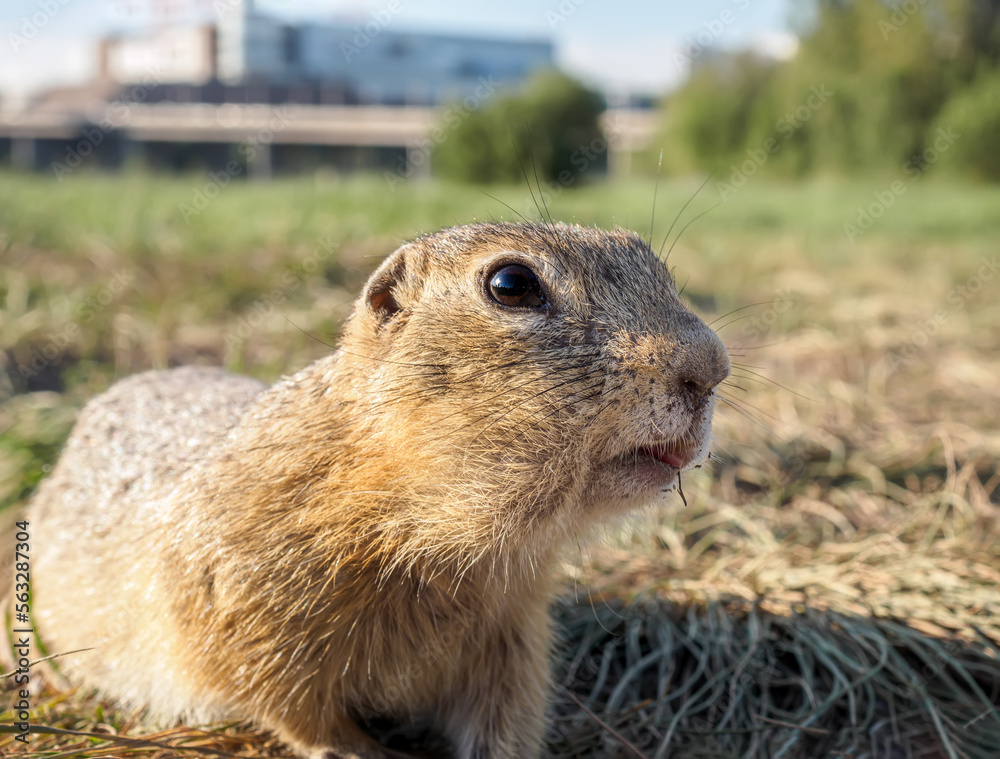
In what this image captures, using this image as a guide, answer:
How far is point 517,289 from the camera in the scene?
6.68 feet

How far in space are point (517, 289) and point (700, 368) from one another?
0.49 metres

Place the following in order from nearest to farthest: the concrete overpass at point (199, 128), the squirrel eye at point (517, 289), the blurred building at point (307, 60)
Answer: the squirrel eye at point (517, 289) < the blurred building at point (307, 60) < the concrete overpass at point (199, 128)

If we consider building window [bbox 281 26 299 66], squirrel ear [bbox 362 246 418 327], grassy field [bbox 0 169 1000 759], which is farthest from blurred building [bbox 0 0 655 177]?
squirrel ear [bbox 362 246 418 327]

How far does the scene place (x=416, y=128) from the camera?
2391 centimetres

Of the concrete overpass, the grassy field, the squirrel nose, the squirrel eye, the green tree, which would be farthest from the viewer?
the concrete overpass

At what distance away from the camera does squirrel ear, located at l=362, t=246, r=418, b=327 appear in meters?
2.26

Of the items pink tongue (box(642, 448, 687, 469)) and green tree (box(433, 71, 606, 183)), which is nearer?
pink tongue (box(642, 448, 687, 469))

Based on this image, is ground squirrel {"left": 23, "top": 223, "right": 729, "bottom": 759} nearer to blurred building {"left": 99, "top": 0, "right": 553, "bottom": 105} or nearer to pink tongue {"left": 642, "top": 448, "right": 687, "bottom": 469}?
pink tongue {"left": 642, "top": 448, "right": 687, "bottom": 469}

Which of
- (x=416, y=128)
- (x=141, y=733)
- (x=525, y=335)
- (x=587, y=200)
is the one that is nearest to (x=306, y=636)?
(x=141, y=733)

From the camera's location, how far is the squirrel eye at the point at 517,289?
2.04 m

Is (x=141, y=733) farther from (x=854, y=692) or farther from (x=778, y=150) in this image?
(x=778, y=150)

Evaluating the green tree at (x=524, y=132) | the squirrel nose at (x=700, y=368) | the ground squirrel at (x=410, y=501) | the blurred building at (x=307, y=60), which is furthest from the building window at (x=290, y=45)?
the squirrel nose at (x=700, y=368)

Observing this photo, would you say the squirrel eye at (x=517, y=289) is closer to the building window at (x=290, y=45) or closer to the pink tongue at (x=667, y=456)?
the pink tongue at (x=667, y=456)

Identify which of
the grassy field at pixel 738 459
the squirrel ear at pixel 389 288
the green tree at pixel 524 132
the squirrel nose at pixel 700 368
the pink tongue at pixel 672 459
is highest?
the green tree at pixel 524 132
